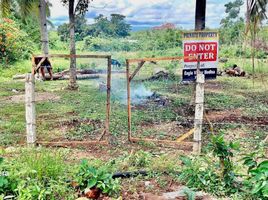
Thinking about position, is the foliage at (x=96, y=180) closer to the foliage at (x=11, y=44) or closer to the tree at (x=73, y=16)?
the tree at (x=73, y=16)

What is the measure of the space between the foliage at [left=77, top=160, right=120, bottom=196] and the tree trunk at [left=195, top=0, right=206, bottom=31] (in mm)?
5219

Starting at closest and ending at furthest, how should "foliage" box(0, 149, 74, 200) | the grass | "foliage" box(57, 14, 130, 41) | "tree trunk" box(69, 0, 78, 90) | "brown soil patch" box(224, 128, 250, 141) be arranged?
"foliage" box(0, 149, 74, 200) < the grass < "brown soil patch" box(224, 128, 250, 141) < "tree trunk" box(69, 0, 78, 90) < "foliage" box(57, 14, 130, 41)

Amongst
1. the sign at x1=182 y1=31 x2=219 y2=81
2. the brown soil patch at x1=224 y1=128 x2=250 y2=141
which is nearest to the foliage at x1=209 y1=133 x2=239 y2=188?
the brown soil patch at x1=224 y1=128 x2=250 y2=141

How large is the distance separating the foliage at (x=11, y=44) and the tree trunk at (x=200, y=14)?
8616mm

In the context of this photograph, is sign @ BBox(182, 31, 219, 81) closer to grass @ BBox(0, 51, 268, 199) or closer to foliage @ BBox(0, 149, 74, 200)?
grass @ BBox(0, 51, 268, 199)

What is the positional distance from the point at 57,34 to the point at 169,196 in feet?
61.1

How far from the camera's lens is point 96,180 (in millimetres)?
3000

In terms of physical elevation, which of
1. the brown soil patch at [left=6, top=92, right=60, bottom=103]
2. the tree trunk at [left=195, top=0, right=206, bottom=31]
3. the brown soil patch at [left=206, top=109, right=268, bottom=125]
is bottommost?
the brown soil patch at [left=206, top=109, right=268, bottom=125]

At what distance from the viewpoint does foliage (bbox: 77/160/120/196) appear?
118 inches

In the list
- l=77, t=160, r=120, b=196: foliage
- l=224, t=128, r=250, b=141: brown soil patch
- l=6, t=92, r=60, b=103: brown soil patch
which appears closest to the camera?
l=77, t=160, r=120, b=196: foliage

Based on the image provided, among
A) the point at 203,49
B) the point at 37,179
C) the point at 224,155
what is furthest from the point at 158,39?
the point at 37,179

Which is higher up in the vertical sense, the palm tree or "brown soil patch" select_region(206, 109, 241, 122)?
the palm tree

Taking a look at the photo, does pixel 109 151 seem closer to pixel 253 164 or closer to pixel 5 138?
pixel 5 138

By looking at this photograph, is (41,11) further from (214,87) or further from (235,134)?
(235,134)
